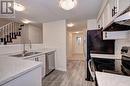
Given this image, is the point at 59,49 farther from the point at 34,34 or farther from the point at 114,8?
the point at 114,8

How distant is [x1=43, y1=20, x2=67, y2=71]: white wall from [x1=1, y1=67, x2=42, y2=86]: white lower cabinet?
3.51 m

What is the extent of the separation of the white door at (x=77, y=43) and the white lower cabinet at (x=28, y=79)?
1005 cm

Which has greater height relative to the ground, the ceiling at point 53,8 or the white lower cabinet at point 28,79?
the ceiling at point 53,8

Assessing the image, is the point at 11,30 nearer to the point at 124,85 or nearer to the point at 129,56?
the point at 129,56

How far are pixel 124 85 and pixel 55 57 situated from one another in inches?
172

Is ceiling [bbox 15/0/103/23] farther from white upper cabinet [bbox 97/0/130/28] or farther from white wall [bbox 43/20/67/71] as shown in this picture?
white wall [bbox 43/20/67/71]

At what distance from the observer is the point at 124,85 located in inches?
36.4

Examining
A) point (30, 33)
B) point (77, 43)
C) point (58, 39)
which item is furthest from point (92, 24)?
point (77, 43)

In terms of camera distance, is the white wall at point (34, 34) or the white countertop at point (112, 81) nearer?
the white countertop at point (112, 81)

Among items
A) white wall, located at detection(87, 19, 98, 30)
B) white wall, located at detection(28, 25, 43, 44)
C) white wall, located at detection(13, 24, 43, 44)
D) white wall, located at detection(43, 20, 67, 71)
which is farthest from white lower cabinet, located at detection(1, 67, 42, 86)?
white wall, located at detection(28, 25, 43, 44)

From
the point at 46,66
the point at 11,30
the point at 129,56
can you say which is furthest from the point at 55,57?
the point at 129,56

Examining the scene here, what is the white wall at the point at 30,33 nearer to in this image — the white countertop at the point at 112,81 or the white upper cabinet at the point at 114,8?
the white upper cabinet at the point at 114,8

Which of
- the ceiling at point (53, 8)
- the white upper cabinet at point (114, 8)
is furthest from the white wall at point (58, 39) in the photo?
the white upper cabinet at point (114, 8)

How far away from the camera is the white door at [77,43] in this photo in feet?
37.7
